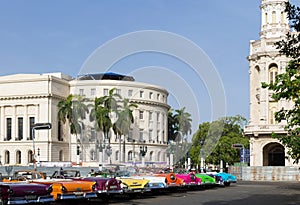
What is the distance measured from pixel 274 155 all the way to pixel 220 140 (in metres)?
25.2

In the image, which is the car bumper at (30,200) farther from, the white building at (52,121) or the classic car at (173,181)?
the white building at (52,121)

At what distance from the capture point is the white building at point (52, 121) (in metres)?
99.9

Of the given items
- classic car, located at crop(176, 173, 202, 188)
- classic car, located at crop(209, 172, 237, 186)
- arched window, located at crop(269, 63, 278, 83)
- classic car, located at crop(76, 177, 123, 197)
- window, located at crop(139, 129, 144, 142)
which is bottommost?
classic car, located at crop(209, 172, 237, 186)

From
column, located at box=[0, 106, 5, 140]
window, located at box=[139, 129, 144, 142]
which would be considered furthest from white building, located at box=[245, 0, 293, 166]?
column, located at box=[0, 106, 5, 140]

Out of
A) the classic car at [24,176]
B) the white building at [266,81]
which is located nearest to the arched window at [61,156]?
the white building at [266,81]

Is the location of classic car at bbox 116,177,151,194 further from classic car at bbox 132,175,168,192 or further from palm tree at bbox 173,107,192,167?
palm tree at bbox 173,107,192,167

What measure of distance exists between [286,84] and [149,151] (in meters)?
97.5

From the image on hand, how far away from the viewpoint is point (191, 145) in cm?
10175

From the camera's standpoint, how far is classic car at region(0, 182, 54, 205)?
17141mm

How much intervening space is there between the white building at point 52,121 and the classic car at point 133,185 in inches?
2726

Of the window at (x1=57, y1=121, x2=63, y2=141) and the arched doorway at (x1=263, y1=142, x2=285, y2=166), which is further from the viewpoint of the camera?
the window at (x1=57, y1=121, x2=63, y2=141)

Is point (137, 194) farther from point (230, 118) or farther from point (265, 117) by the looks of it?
point (230, 118)

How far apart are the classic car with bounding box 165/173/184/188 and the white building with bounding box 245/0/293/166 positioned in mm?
33505

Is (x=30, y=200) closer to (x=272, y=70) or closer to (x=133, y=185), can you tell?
(x=133, y=185)
